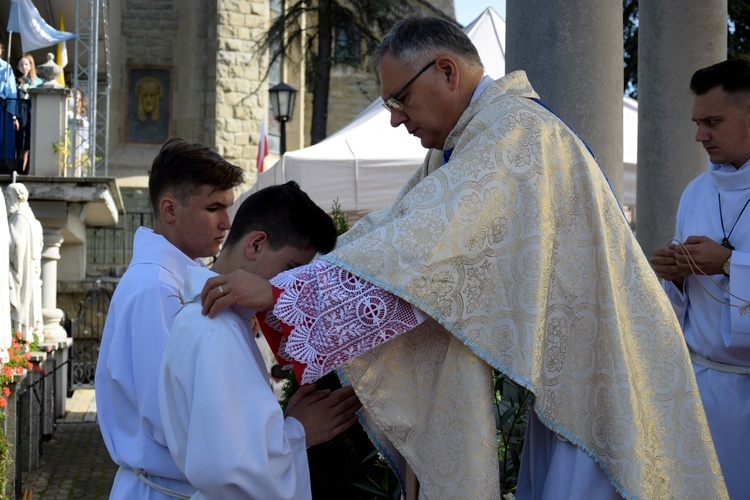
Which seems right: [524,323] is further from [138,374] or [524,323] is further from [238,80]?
[238,80]

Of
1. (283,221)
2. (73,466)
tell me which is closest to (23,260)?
(73,466)

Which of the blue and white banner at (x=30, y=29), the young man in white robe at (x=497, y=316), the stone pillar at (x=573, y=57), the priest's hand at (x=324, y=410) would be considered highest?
the blue and white banner at (x=30, y=29)

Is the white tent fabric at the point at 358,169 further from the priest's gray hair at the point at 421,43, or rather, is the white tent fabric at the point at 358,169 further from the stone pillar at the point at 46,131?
the stone pillar at the point at 46,131

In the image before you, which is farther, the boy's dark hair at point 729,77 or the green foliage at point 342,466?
the green foliage at point 342,466

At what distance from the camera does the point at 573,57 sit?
4723 mm

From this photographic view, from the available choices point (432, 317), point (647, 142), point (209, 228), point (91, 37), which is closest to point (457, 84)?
point (432, 317)

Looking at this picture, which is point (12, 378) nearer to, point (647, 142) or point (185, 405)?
point (647, 142)

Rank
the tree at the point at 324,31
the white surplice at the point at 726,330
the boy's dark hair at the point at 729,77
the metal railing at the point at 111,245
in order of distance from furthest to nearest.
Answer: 1. the metal railing at the point at 111,245
2. the tree at the point at 324,31
3. the boy's dark hair at the point at 729,77
4. the white surplice at the point at 726,330

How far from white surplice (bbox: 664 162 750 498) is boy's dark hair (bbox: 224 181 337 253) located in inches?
64.3

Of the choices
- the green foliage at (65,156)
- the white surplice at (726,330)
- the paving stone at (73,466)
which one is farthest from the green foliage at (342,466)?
the green foliage at (65,156)

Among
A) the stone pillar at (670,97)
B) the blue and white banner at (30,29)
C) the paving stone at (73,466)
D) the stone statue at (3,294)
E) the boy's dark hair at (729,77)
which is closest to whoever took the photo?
the boy's dark hair at (729,77)

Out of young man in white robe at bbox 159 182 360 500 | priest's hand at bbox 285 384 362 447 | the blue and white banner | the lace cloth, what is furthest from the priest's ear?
the blue and white banner

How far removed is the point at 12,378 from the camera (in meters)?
8.03

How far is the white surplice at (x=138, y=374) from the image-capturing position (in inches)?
120
